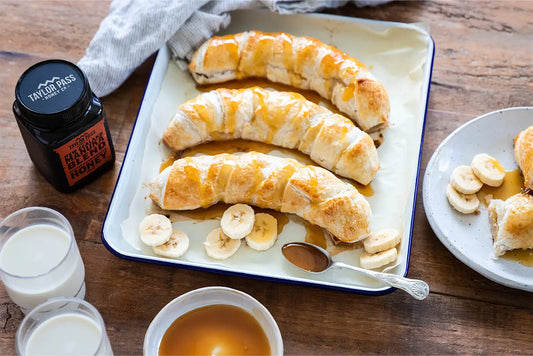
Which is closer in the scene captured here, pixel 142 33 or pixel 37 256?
pixel 37 256

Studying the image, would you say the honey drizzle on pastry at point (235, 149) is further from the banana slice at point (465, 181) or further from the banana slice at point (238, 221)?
the banana slice at point (465, 181)

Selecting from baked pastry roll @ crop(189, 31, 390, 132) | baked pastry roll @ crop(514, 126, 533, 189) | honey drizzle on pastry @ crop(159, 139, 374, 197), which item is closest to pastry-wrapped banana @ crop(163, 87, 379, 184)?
honey drizzle on pastry @ crop(159, 139, 374, 197)

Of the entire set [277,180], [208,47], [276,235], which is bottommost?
[276,235]

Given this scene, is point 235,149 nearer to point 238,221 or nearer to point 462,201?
point 238,221

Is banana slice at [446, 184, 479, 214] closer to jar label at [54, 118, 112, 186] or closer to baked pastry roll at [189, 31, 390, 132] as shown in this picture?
baked pastry roll at [189, 31, 390, 132]

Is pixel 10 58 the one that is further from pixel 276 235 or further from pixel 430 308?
pixel 430 308

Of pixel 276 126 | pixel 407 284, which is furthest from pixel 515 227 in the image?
pixel 276 126

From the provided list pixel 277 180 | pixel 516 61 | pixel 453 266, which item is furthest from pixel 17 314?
pixel 516 61
